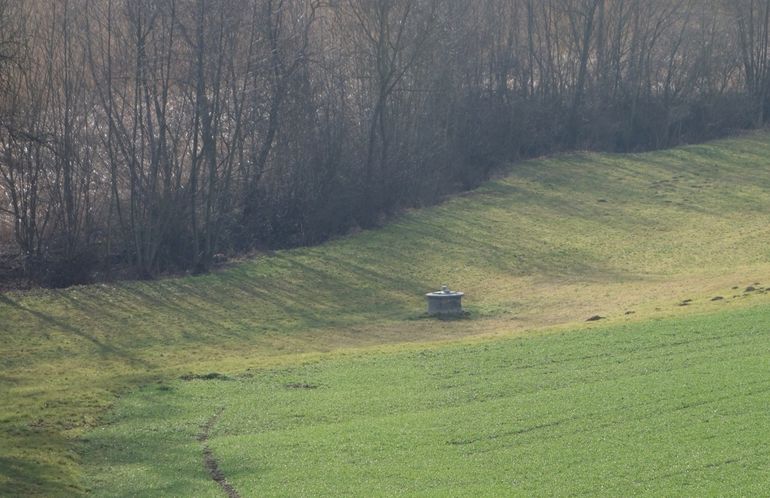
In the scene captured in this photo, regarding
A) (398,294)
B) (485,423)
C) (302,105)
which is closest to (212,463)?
(485,423)

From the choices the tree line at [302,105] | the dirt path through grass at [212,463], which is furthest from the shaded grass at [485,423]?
the tree line at [302,105]

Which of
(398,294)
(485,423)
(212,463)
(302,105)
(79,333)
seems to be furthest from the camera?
(302,105)

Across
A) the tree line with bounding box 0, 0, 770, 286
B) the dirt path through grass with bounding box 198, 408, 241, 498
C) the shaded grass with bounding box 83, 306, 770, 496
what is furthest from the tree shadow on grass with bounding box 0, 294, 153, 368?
the dirt path through grass with bounding box 198, 408, 241, 498

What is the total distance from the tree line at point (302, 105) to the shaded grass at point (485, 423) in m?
11.5

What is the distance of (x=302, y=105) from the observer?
53156 mm

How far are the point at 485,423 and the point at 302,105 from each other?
111ft

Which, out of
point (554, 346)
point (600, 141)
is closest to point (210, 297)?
point (554, 346)

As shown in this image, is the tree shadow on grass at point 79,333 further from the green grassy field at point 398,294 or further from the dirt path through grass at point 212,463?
the dirt path through grass at point 212,463

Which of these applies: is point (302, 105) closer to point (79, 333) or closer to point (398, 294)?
point (398, 294)

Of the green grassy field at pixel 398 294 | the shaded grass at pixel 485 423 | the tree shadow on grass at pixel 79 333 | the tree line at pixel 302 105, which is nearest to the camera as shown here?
the shaded grass at pixel 485 423

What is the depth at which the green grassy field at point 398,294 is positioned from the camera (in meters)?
28.4

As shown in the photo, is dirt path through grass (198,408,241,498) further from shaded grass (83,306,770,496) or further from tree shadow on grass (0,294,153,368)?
tree shadow on grass (0,294,153,368)

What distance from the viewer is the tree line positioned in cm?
4384

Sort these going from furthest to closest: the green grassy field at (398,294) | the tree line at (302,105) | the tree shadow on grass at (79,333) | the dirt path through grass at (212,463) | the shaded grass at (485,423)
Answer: the tree line at (302,105) < the tree shadow on grass at (79,333) < the green grassy field at (398,294) < the dirt path through grass at (212,463) < the shaded grass at (485,423)
